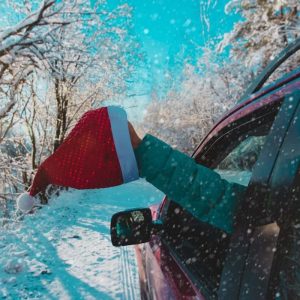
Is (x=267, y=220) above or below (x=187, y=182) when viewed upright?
below

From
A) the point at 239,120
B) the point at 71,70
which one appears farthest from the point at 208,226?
the point at 71,70

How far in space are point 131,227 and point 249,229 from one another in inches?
37.9

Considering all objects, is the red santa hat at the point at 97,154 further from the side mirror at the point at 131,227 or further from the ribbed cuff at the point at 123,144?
the side mirror at the point at 131,227

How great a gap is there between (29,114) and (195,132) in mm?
28112

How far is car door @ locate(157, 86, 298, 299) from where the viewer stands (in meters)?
1.26

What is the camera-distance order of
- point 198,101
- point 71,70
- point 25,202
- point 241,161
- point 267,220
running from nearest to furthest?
point 267,220
point 25,202
point 241,161
point 71,70
point 198,101

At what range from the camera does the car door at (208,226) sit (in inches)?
49.4

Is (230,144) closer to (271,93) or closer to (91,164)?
(271,93)

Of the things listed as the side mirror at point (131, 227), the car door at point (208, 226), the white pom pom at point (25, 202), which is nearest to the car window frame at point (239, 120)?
the car door at point (208, 226)

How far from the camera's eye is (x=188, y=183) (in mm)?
1011

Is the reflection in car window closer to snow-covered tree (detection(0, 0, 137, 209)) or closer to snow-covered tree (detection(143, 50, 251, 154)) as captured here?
snow-covered tree (detection(0, 0, 137, 209))

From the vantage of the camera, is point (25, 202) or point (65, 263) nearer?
point (25, 202)

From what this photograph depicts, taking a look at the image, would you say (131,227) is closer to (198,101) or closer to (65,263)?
(65,263)

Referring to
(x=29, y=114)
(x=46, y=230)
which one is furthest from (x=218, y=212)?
(x=29, y=114)
